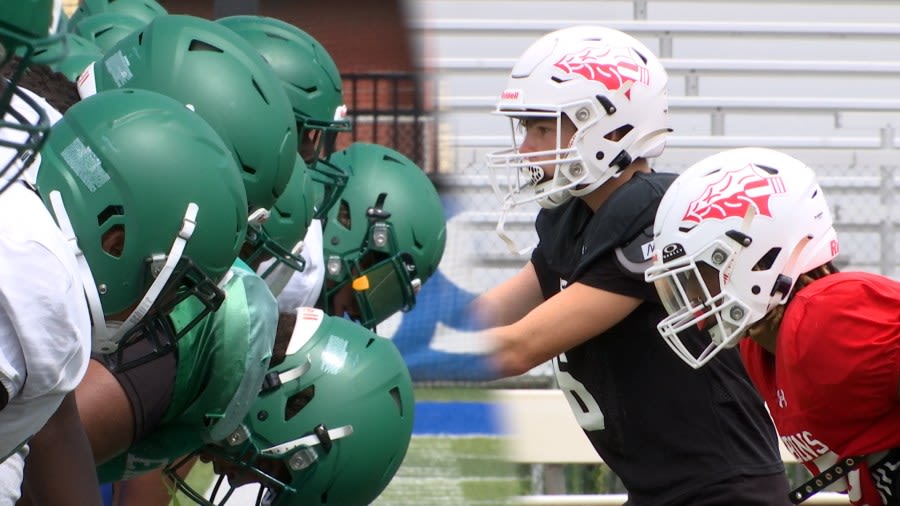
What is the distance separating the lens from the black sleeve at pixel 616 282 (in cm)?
251

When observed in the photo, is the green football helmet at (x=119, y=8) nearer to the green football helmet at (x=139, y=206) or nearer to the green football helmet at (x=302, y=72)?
the green football helmet at (x=302, y=72)

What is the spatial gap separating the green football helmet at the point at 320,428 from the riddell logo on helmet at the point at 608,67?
2.38 feet

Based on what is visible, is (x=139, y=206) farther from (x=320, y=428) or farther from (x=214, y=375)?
(x=320, y=428)

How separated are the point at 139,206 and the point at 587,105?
1008mm

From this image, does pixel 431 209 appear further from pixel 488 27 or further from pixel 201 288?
pixel 488 27

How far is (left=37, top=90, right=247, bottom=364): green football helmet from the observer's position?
2.02 metres

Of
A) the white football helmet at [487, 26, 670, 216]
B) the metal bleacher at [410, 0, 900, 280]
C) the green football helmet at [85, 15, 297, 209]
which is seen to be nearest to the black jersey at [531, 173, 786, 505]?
the white football helmet at [487, 26, 670, 216]

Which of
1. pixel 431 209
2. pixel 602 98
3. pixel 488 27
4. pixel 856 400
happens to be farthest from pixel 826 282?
pixel 488 27

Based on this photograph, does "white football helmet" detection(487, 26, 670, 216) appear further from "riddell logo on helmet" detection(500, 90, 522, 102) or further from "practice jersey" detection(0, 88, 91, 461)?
"practice jersey" detection(0, 88, 91, 461)

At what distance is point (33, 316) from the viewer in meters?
1.57

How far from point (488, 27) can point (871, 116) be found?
221 centimetres

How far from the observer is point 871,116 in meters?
7.62

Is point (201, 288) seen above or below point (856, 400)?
Answer: above

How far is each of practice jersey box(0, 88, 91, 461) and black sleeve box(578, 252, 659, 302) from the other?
1.11m
